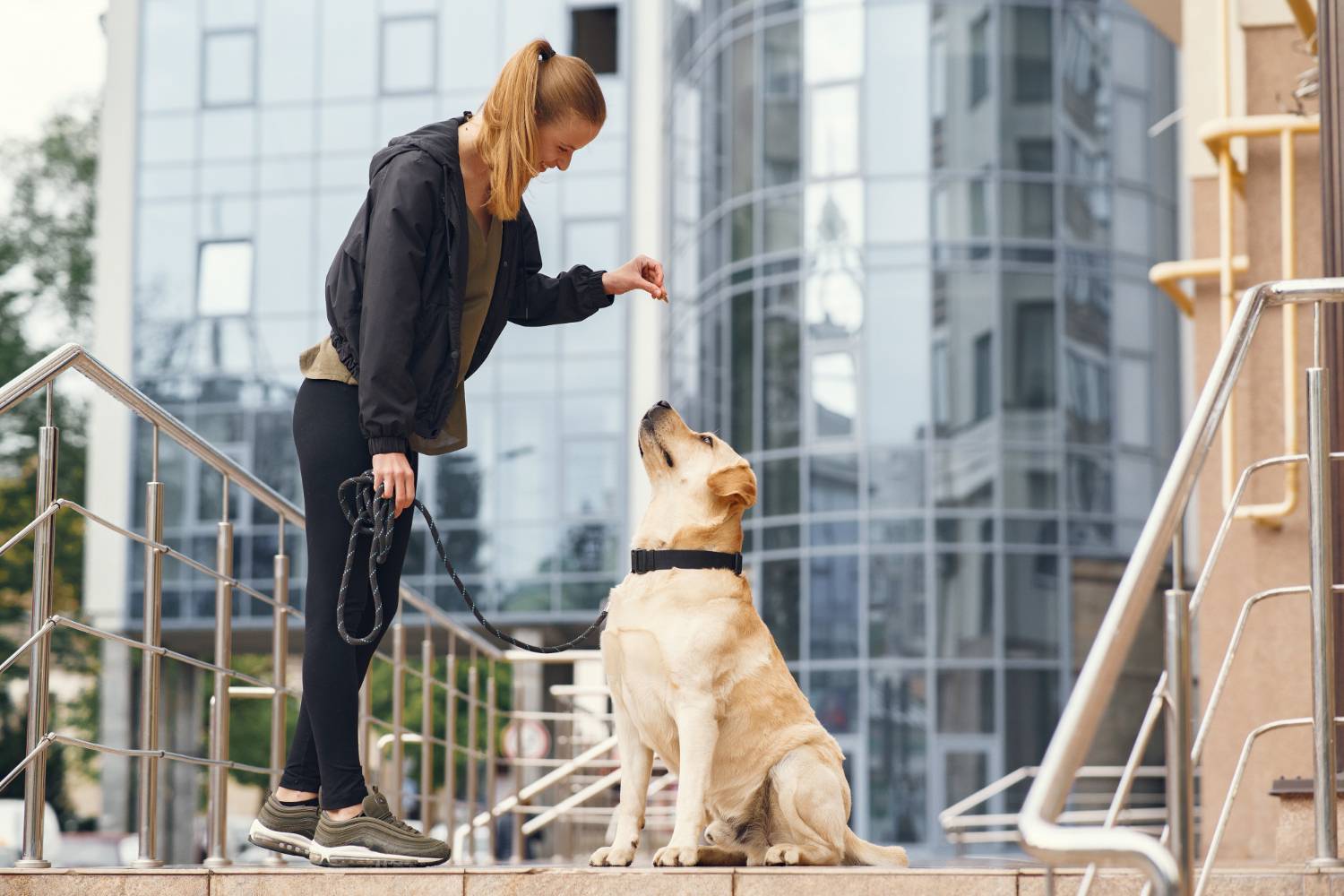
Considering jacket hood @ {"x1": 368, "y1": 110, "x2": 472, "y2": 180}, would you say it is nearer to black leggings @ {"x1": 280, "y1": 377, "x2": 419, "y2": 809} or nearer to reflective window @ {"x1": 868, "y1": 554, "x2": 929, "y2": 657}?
black leggings @ {"x1": 280, "y1": 377, "x2": 419, "y2": 809}

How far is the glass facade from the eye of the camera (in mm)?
25516

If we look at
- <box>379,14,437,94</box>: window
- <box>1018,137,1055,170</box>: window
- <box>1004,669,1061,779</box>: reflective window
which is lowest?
<box>1004,669,1061,779</box>: reflective window

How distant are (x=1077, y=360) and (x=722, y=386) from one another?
4341 mm

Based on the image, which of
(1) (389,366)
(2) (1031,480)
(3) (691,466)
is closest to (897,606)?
(2) (1031,480)

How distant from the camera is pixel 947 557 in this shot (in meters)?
18.9

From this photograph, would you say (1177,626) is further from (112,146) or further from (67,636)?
(67,636)

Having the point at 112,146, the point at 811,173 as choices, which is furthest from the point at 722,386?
the point at 112,146

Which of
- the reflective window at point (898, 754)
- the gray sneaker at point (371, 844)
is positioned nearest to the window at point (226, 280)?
the reflective window at point (898, 754)

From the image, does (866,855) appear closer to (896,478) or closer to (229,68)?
(896,478)

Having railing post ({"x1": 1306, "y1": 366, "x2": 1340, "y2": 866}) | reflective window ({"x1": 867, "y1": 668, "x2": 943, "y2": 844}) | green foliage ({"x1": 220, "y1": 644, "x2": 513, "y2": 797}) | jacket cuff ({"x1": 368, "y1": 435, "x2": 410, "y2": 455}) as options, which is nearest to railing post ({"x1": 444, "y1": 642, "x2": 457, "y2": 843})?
jacket cuff ({"x1": 368, "y1": 435, "x2": 410, "y2": 455})

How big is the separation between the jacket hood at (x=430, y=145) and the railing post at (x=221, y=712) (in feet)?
4.64

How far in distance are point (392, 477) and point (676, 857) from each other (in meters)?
1.16

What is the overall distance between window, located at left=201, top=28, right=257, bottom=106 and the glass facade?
37mm

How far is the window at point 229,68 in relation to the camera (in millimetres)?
26844
